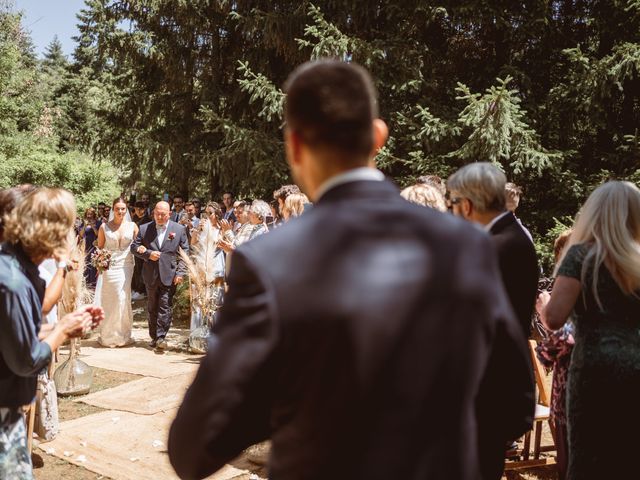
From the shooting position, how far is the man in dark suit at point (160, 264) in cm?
938

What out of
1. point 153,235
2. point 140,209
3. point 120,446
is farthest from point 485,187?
point 140,209

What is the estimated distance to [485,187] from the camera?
10.3 ft

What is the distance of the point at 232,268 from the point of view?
48.2 inches

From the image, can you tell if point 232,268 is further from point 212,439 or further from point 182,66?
point 182,66

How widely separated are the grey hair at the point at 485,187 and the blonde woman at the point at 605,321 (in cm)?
42

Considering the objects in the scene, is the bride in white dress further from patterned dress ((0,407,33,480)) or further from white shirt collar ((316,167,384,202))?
white shirt collar ((316,167,384,202))

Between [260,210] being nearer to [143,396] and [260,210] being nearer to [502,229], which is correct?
[143,396]

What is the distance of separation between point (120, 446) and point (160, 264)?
424 cm

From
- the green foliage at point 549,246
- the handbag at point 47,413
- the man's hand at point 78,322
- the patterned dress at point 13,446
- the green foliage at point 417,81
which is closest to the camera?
the patterned dress at point 13,446

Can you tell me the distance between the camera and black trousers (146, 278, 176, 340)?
9406mm

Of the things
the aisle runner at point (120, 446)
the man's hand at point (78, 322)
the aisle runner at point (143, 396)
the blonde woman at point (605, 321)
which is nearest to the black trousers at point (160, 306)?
the aisle runner at point (143, 396)

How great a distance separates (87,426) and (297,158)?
215 inches

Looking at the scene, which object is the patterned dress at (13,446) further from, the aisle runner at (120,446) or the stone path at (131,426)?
the stone path at (131,426)

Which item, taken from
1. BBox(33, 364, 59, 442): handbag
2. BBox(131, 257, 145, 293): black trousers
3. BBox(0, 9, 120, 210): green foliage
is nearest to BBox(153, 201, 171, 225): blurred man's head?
BBox(33, 364, 59, 442): handbag
